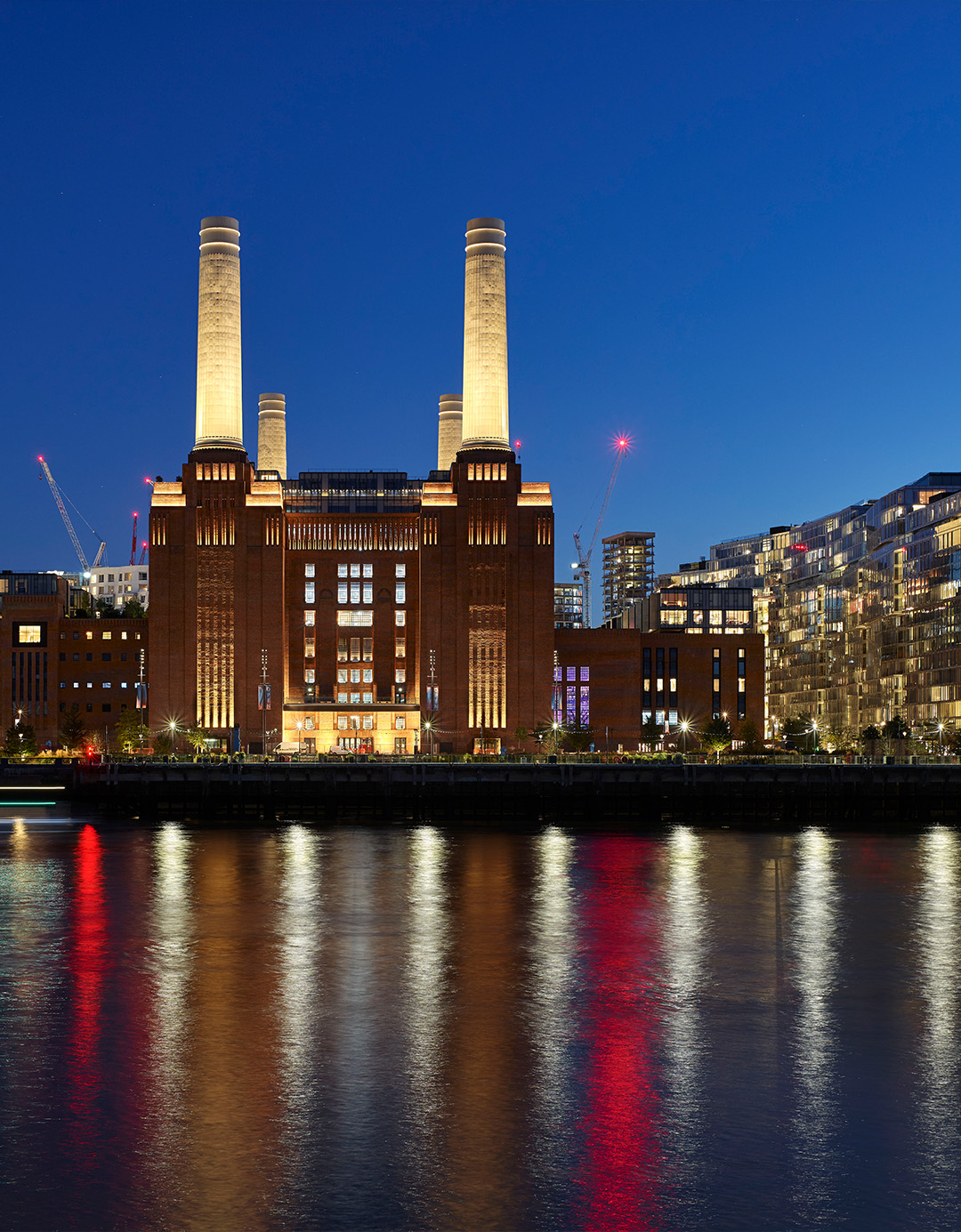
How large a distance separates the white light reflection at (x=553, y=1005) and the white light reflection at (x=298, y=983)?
424 cm

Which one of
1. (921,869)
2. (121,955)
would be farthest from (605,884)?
(121,955)

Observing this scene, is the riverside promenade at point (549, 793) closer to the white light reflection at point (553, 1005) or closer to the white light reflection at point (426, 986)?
the white light reflection at point (426, 986)

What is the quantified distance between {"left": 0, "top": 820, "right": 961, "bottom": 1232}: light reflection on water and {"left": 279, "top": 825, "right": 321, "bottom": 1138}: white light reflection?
5.1 inches

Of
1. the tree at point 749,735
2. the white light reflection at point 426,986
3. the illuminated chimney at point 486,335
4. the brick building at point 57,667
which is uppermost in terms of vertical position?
the illuminated chimney at point 486,335

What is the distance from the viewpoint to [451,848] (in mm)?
81875

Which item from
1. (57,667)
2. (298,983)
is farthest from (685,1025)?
(57,667)

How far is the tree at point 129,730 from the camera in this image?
16962cm

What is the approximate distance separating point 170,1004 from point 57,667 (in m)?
168

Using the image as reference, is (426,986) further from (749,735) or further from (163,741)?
(749,735)

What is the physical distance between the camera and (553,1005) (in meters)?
35.7

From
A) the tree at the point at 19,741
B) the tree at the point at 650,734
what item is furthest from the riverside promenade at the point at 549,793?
the tree at the point at 650,734

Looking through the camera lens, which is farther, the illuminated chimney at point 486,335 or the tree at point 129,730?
the illuminated chimney at point 486,335

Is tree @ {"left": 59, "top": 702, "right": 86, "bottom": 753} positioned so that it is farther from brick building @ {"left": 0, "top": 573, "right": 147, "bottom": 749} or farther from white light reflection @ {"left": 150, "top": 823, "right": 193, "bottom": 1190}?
white light reflection @ {"left": 150, "top": 823, "right": 193, "bottom": 1190}

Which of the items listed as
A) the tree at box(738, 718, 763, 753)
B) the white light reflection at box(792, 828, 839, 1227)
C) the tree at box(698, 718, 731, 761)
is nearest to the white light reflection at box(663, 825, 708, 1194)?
the white light reflection at box(792, 828, 839, 1227)
